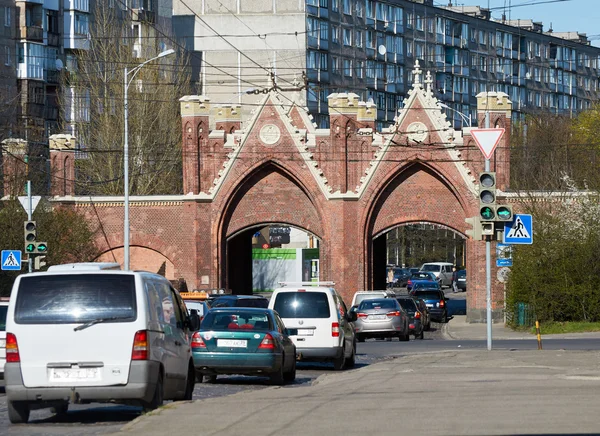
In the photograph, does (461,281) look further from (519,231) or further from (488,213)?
(488,213)

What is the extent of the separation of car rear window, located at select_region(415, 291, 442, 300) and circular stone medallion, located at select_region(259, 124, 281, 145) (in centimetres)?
899

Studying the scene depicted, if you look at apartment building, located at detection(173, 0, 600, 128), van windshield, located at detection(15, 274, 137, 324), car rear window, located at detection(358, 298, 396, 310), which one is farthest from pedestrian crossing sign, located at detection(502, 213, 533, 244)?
apartment building, located at detection(173, 0, 600, 128)

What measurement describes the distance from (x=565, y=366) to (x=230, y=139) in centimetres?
3342

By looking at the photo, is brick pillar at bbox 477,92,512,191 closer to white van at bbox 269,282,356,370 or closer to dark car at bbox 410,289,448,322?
dark car at bbox 410,289,448,322

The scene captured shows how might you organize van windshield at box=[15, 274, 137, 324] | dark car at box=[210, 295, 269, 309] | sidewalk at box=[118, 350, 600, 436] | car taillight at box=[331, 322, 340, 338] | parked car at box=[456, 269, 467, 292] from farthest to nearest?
parked car at box=[456, 269, 467, 292] → dark car at box=[210, 295, 269, 309] → car taillight at box=[331, 322, 340, 338] → van windshield at box=[15, 274, 137, 324] → sidewalk at box=[118, 350, 600, 436]

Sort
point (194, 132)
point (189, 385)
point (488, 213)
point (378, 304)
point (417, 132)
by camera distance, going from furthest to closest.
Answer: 1. point (194, 132)
2. point (417, 132)
3. point (378, 304)
4. point (488, 213)
5. point (189, 385)

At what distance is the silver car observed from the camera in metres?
40.3

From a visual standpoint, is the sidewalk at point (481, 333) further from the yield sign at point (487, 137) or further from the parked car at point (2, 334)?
the parked car at point (2, 334)

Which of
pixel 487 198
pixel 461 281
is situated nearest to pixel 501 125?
pixel 487 198

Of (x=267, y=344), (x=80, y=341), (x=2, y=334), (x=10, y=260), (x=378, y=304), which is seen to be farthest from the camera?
(x=378, y=304)

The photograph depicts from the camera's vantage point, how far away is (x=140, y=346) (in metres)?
15.8

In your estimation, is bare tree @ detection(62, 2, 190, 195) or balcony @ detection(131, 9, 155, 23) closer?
bare tree @ detection(62, 2, 190, 195)

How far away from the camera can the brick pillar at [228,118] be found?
200 ft

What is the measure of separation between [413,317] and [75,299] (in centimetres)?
2945
